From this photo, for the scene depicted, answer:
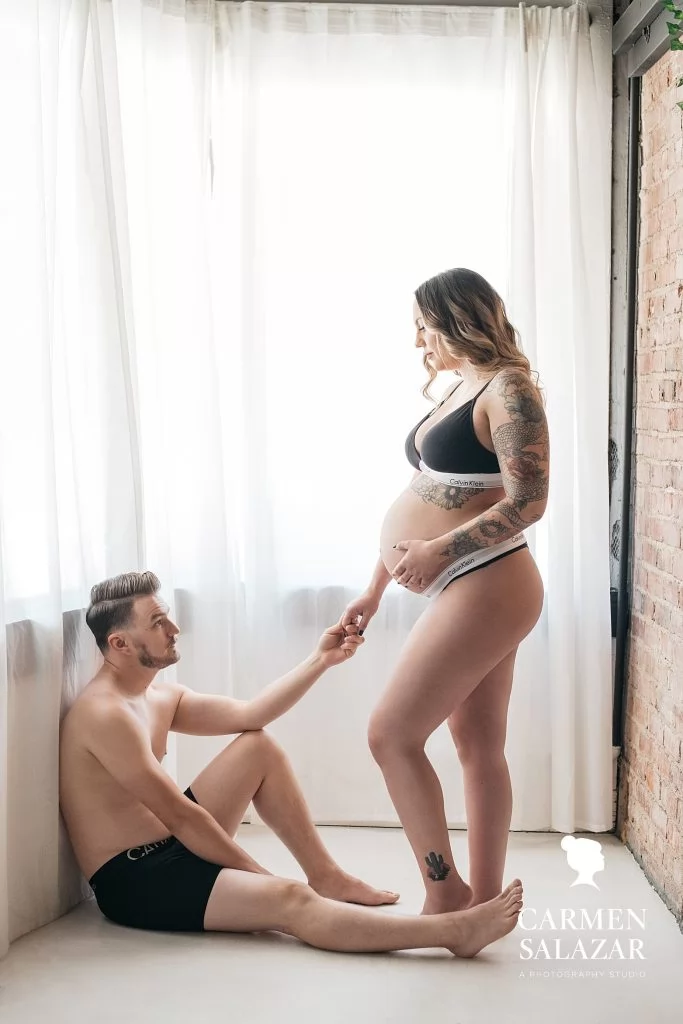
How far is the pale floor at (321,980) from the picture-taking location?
2.04 metres

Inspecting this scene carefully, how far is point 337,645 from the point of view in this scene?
260cm

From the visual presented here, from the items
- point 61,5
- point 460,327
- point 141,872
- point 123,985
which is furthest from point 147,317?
point 123,985

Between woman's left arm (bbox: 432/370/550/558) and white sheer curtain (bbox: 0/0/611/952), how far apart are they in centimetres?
80

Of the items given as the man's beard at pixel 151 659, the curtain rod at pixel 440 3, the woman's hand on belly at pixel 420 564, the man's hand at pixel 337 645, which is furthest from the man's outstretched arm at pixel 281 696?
the curtain rod at pixel 440 3

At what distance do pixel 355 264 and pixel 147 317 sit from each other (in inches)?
25.5

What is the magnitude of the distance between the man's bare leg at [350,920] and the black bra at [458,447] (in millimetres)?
955

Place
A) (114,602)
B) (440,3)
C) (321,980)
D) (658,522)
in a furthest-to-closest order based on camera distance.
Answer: (440,3)
(658,522)
(114,602)
(321,980)

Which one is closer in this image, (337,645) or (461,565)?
(461,565)

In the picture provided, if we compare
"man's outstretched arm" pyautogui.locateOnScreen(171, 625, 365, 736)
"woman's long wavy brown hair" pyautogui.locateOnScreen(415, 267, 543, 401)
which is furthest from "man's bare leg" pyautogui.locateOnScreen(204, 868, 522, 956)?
"woman's long wavy brown hair" pyautogui.locateOnScreen(415, 267, 543, 401)

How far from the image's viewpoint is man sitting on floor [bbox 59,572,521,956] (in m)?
2.25

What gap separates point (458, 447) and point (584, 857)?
1.34m

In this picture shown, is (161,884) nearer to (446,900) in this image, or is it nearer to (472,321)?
(446,900)

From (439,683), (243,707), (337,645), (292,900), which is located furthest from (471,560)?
(292,900)

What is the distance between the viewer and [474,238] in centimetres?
303
